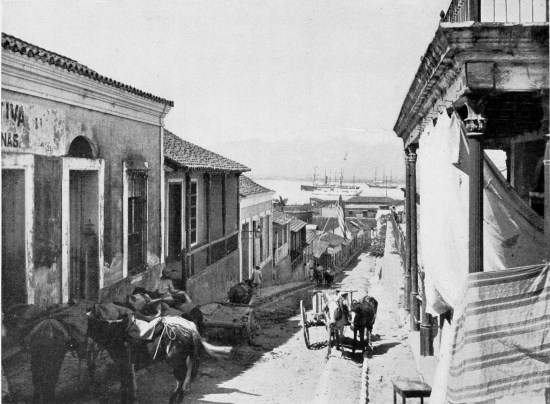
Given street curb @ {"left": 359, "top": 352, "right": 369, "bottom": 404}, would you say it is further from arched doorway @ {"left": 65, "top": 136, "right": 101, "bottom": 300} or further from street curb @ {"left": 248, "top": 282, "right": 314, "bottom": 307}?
street curb @ {"left": 248, "top": 282, "right": 314, "bottom": 307}

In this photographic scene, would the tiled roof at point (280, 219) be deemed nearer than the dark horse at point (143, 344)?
No

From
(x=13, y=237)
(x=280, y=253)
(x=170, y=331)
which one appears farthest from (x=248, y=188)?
(x=13, y=237)

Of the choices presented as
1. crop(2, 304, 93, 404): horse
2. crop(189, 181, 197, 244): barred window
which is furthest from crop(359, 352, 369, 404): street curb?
crop(189, 181, 197, 244): barred window

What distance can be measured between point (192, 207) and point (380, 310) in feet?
17.6

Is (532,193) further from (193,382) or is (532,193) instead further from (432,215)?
(193,382)

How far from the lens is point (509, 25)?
4695mm

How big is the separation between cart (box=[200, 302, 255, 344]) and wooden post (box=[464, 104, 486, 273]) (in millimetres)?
6661

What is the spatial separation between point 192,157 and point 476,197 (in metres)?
9.35

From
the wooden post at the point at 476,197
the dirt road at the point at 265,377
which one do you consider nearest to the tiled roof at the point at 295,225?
the dirt road at the point at 265,377

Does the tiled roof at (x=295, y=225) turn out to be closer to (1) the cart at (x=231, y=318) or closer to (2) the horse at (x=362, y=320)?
(1) the cart at (x=231, y=318)

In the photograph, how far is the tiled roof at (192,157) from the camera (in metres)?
12.2

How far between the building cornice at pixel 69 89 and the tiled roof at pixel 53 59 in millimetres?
58

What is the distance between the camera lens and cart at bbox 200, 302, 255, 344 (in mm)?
10898

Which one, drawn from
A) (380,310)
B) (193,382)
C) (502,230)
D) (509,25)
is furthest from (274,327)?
(509,25)
